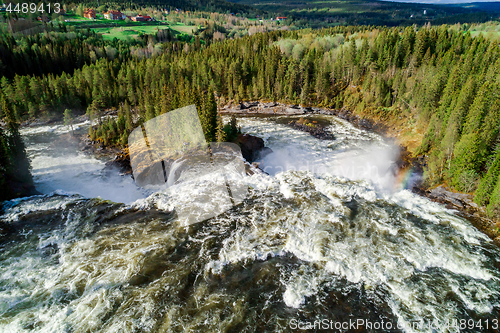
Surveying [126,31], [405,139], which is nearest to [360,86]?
[405,139]

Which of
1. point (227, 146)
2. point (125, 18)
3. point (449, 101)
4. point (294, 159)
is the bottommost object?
point (294, 159)

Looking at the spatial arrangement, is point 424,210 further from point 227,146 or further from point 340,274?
point 227,146

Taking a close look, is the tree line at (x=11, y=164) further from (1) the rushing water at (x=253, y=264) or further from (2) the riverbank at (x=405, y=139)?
(2) the riverbank at (x=405, y=139)

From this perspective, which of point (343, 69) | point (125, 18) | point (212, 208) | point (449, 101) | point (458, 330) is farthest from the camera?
point (125, 18)

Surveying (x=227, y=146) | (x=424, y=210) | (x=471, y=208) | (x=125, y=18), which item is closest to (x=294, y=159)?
(x=227, y=146)

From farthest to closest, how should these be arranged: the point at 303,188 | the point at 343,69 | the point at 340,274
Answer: the point at 343,69 < the point at 303,188 < the point at 340,274

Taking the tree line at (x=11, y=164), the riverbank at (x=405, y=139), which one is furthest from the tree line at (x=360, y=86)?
the tree line at (x=11, y=164)

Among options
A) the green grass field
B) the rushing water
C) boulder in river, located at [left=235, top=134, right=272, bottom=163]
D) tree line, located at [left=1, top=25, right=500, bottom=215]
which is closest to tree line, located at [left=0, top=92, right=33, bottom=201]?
the rushing water

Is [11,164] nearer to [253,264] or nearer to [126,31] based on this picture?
[253,264]

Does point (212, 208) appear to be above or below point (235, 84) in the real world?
below
